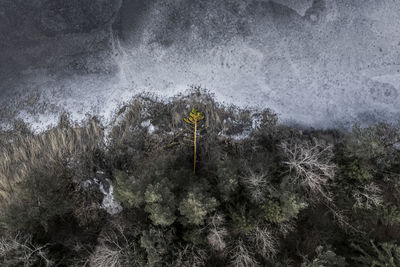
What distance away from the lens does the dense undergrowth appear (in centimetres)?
523

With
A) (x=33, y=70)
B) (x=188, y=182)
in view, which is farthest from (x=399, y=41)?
(x=33, y=70)

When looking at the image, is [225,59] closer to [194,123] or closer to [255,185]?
[194,123]

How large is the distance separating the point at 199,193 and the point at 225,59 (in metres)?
4.51

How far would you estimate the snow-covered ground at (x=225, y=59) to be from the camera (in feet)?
24.5

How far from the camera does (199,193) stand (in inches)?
196

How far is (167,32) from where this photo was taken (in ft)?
25.6

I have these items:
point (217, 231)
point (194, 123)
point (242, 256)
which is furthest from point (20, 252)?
point (194, 123)

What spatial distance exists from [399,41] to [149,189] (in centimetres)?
833

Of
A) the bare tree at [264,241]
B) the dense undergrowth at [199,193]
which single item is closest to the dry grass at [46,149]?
the dense undergrowth at [199,193]

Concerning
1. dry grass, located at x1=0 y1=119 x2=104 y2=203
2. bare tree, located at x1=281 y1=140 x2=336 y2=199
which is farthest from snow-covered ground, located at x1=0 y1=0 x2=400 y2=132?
bare tree, located at x1=281 y1=140 x2=336 y2=199

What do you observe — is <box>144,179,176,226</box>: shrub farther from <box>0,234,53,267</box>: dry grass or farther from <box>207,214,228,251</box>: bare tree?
<box>0,234,53,267</box>: dry grass

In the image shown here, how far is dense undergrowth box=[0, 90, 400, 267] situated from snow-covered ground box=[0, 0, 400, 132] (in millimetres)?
588

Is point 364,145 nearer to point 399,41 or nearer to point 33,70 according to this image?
point 399,41

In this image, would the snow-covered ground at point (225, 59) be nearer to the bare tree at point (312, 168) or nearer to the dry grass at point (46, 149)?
the dry grass at point (46, 149)
